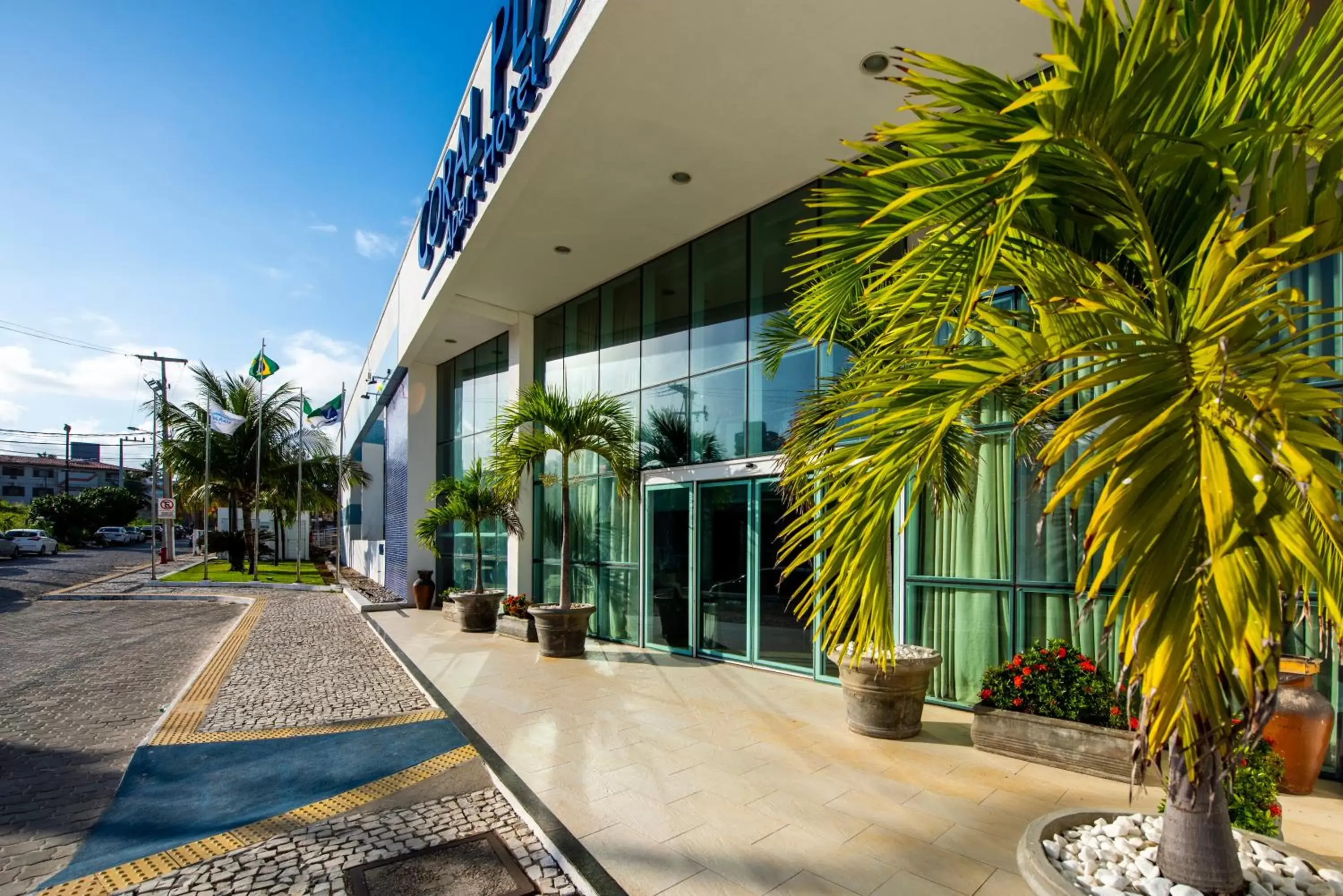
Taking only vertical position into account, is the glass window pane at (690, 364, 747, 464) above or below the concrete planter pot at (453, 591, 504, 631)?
above

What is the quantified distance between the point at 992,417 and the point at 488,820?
512 centimetres

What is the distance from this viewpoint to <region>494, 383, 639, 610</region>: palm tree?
9.08 meters

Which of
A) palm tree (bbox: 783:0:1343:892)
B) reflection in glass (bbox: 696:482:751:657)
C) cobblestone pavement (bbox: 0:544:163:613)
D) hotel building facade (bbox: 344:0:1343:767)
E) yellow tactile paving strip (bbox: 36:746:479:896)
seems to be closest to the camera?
palm tree (bbox: 783:0:1343:892)

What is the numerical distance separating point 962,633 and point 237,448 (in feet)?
81.8

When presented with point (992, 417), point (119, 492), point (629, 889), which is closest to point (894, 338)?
point (629, 889)

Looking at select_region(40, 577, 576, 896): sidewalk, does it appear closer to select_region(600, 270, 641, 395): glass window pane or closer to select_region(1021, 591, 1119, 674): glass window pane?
select_region(1021, 591, 1119, 674): glass window pane

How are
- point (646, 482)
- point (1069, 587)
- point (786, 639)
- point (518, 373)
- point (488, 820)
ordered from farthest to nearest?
point (518, 373) → point (646, 482) → point (786, 639) → point (1069, 587) → point (488, 820)

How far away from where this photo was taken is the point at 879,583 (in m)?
2.60

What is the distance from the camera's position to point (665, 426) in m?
9.62

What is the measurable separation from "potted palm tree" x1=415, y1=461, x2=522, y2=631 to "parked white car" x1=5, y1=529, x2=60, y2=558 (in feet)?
92.3

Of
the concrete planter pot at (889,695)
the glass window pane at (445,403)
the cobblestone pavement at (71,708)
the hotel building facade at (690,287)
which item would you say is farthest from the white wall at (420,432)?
the concrete planter pot at (889,695)

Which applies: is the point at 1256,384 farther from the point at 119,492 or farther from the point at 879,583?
the point at 119,492

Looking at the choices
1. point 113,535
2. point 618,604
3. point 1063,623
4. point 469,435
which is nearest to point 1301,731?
point 1063,623

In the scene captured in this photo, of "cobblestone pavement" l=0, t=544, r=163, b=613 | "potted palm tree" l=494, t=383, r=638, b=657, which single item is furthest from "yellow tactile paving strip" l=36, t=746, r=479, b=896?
"cobblestone pavement" l=0, t=544, r=163, b=613
